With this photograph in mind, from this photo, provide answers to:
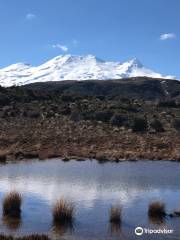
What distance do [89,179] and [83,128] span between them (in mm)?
33696

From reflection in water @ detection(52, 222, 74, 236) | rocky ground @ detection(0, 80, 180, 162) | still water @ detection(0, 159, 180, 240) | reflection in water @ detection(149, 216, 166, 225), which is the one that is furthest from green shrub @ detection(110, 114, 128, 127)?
reflection in water @ detection(52, 222, 74, 236)

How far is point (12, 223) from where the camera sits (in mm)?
20484

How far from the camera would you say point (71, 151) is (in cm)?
5053

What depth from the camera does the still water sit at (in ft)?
64.9

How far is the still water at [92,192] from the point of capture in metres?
19.8

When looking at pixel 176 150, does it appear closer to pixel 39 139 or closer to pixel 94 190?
pixel 39 139

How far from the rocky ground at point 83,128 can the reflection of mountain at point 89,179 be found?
5345 mm

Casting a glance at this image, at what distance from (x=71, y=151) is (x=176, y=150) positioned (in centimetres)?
955

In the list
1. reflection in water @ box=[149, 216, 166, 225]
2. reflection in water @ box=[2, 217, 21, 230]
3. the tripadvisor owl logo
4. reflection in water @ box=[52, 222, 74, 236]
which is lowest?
the tripadvisor owl logo

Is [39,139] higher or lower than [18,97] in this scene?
lower

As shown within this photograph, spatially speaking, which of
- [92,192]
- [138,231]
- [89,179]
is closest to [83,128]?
[89,179]

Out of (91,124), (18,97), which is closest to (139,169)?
(91,124)

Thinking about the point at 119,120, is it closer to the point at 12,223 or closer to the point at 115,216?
the point at 115,216

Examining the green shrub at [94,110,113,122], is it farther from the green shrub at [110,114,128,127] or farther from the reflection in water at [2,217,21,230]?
the reflection in water at [2,217,21,230]
